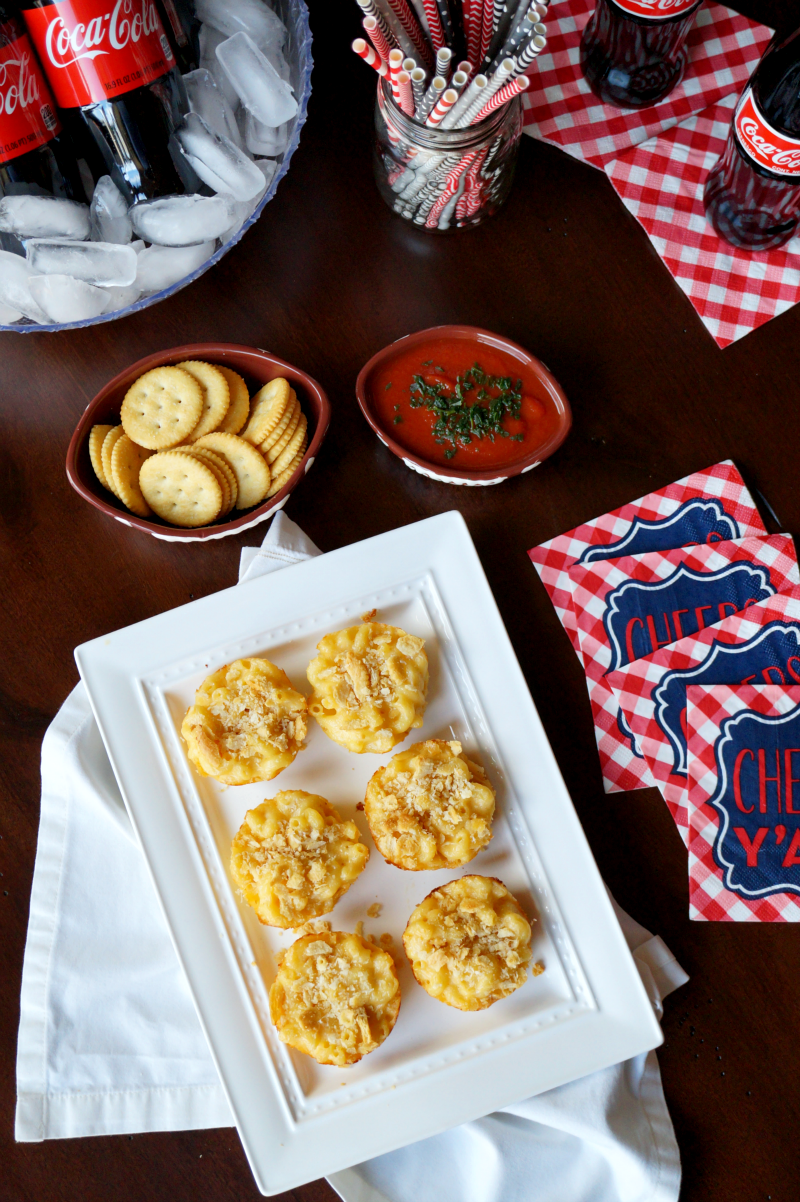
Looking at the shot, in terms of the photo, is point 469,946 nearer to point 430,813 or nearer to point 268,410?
point 430,813

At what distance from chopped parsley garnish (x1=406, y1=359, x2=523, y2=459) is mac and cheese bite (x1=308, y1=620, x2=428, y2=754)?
374 millimetres

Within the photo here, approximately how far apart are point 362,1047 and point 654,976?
0.55 meters

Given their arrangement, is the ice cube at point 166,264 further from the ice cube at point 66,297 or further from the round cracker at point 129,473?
the round cracker at point 129,473

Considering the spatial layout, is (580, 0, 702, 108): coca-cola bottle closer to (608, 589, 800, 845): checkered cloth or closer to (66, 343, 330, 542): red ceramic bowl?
(66, 343, 330, 542): red ceramic bowl

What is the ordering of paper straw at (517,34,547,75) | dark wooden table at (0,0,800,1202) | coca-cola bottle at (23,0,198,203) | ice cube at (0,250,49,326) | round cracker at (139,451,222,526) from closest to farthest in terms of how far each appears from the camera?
paper straw at (517,34,547,75) → coca-cola bottle at (23,0,198,203) → ice cube at (0,250,49,326) → round cracker at (139,451,222,526) → dark wooden table at (0,0,800,1202)

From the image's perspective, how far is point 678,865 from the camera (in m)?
1.60

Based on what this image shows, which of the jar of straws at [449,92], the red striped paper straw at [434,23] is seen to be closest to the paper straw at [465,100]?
the jar of straws at [449,92]

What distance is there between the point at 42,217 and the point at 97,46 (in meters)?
0.27

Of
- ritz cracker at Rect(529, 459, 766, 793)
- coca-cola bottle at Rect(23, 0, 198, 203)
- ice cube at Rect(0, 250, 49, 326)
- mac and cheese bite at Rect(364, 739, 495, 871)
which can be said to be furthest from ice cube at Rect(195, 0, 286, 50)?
mac and cheese bite at Rect(364, 739, 495, 871)

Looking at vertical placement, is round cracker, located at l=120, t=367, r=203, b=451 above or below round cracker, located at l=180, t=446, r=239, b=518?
Answer: above

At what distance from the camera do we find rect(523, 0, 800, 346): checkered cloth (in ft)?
5.43

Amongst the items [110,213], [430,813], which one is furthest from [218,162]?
[430,813]

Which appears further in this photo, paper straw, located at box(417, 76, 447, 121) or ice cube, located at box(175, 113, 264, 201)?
ice cube, located at box(175, 113, 264, 201)

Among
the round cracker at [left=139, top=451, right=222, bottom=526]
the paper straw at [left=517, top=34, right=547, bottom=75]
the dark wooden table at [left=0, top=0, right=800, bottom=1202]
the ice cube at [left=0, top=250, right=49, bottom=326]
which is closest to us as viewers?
the paper straw at [left=517, top=34, right=547, bottom=75]
